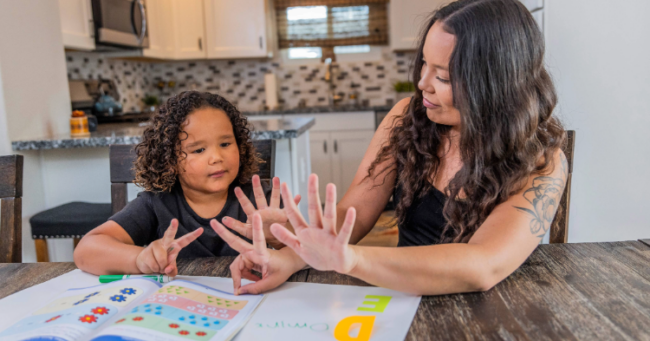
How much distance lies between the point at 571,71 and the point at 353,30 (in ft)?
9.92

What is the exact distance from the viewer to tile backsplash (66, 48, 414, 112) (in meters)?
4.71

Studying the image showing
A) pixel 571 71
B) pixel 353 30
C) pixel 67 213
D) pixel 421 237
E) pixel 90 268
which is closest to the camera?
pixel 90 268

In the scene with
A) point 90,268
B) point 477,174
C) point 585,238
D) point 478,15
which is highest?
point 478,15

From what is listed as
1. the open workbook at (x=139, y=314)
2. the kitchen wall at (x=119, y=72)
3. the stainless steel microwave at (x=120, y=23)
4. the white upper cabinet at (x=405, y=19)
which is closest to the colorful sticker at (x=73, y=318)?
the open workbook at (x=139, y=314)

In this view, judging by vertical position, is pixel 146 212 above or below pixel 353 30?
below

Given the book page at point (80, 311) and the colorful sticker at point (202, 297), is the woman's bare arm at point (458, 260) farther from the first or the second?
the book page at point (80, 311)

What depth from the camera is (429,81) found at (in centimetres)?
103

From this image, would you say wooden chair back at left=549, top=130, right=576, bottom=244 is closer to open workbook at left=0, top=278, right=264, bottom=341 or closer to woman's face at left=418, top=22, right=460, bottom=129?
woman's face at left=418, top=22, right=460, bottom=129

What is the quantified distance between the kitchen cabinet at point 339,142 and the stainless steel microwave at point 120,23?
1.42 metres

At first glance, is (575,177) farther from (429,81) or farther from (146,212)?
(146,212)

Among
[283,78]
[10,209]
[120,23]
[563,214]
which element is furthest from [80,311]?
[283,78]

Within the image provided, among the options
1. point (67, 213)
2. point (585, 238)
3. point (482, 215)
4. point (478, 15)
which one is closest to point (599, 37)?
point (585, 238)

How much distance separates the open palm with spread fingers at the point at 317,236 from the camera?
0.66 metres

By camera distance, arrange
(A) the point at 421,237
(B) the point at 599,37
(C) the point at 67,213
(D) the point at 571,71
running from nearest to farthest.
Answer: (A) the point at 421,237, (B) the point at 599,37, (D) the point at 571,71, (C) the point at 67,213
